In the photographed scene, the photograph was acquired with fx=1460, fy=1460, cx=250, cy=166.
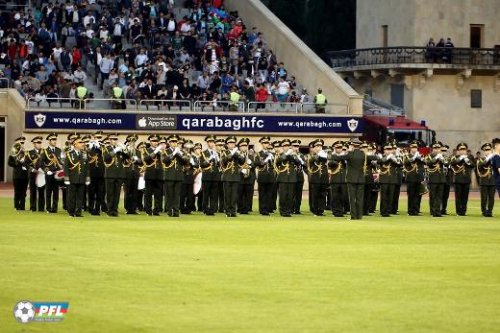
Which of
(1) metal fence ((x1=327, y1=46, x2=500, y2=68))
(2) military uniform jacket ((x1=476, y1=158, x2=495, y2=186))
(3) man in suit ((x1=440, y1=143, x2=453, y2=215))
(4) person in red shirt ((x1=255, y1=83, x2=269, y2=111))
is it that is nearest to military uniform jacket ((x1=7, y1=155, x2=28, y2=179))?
(3) man in suit ((x1=440, y1=143, x2=453, y2=215))

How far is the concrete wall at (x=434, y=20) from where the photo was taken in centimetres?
6450

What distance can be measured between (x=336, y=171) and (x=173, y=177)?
3.87 m

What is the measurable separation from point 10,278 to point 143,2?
129ft

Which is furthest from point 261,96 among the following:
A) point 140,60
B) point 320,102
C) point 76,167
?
point 76,167

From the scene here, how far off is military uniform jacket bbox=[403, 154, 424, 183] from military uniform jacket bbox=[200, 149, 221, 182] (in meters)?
5.13

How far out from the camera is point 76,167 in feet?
108

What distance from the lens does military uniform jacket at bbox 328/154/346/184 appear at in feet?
113

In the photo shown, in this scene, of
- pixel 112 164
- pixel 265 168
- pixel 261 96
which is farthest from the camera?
pixel 261 96

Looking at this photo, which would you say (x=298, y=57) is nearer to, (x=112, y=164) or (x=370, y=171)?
(x=370, y=171)

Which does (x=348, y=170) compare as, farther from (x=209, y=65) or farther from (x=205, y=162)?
(x=209, y=65)

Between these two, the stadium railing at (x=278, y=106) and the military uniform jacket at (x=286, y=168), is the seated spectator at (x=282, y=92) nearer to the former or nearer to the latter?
the stadium railing at (x=278, y=106)

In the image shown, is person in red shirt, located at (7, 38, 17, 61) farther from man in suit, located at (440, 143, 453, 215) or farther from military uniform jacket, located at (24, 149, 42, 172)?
man in suit, located at (440, 143, 453, 215)

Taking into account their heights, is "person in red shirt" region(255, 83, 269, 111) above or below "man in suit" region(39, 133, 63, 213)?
above

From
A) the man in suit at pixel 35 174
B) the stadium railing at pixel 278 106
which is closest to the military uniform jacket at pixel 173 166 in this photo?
the man in suit at pixel 35 174
